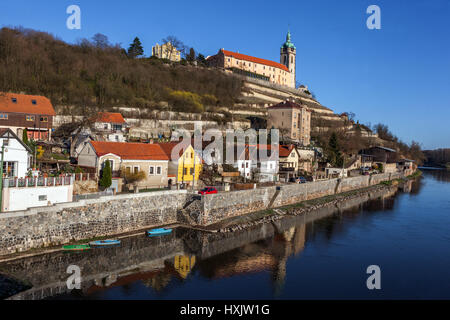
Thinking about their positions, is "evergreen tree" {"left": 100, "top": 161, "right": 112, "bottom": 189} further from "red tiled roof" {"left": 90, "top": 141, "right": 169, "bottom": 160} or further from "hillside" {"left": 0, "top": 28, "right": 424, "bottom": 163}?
"hillside" {"left": 0, "top": 28, "right": 424, "bottom": 163}

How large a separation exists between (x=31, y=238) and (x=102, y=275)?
374cm

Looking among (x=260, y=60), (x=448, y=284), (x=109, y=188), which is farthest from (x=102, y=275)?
(x=260, y=60)

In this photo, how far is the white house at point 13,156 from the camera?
793 inches

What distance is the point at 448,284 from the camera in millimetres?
18125

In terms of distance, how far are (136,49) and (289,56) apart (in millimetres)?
50054

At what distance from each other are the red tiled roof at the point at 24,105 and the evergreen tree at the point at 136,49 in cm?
4315

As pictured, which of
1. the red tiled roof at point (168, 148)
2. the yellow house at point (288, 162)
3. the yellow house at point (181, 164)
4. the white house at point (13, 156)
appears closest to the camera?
the white house at point (13, 156)

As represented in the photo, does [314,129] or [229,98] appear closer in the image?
[229,98]

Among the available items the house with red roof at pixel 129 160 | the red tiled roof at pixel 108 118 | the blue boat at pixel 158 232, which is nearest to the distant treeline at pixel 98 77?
the red tiled roof at pixel 108 118

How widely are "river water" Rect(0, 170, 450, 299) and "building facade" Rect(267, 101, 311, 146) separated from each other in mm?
33786

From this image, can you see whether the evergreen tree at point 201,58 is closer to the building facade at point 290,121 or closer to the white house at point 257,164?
the building facade at point 290,121

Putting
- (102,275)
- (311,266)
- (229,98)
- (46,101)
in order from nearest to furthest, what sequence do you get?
(102,275) < (311,266) < (46,101) < (229,98)

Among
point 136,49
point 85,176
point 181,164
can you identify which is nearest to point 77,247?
point 85,176
